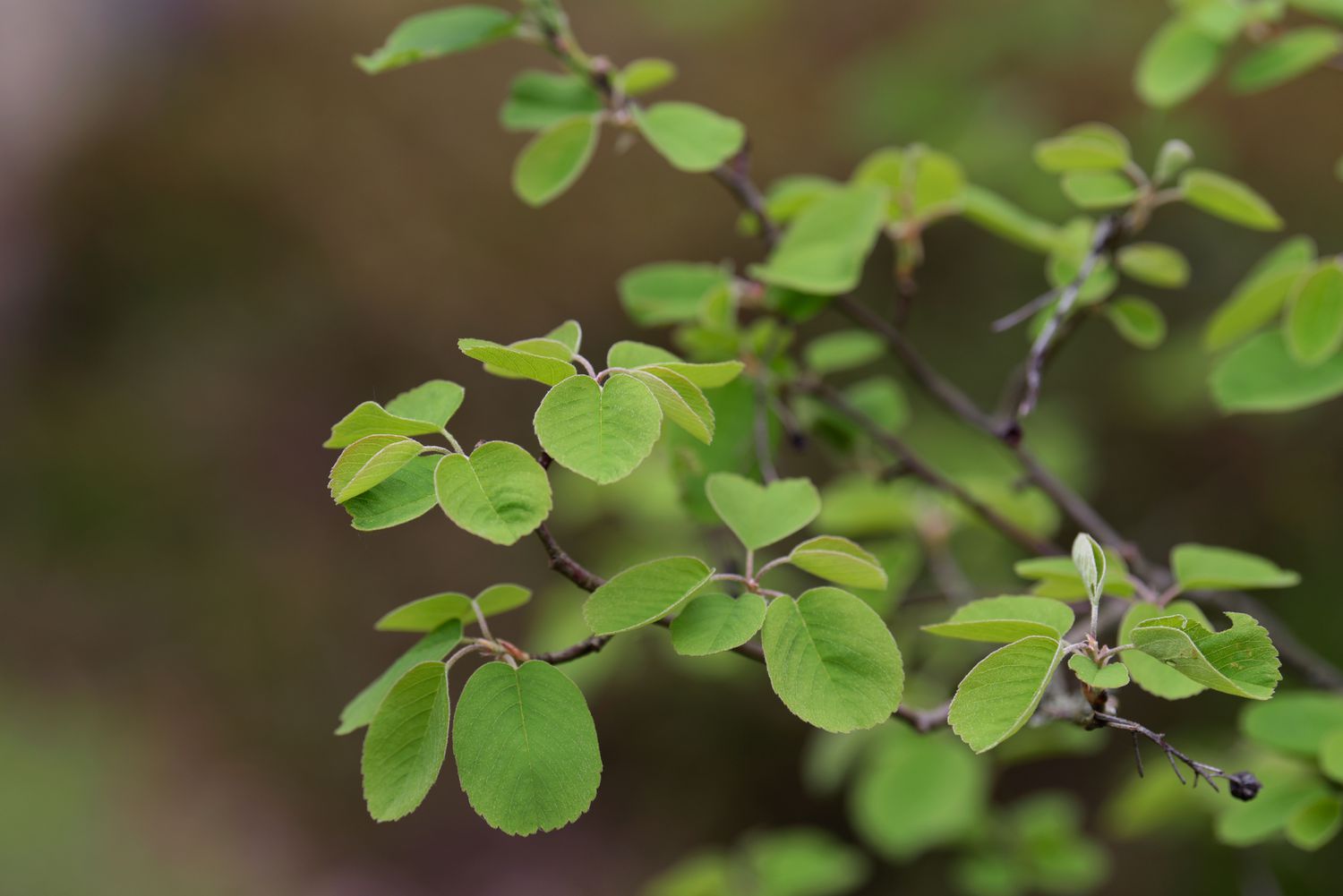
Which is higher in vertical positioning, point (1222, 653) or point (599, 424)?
point (599, 424)

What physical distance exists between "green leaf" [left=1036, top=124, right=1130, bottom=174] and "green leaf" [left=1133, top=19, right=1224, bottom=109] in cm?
18

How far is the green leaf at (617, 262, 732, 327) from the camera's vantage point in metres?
0.93

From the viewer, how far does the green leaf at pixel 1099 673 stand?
0.50 meters

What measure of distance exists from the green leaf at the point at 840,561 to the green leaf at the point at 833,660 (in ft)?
0.08

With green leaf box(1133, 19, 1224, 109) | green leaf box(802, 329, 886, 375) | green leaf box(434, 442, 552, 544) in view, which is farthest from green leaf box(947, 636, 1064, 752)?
green leaf box(1133, 19, 1224, 109)

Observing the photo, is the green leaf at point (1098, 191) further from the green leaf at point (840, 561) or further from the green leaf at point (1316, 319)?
the green leaf at point (840, 561)

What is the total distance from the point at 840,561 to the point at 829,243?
372mm

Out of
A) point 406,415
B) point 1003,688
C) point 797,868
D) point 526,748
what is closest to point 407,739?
point 526,748

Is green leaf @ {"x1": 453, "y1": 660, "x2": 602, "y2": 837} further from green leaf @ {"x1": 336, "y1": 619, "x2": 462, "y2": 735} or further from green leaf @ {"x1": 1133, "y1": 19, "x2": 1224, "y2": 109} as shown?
green leaf @ {"x1": 1133, "y1": 19, "x2": 1224, "y2": 109}

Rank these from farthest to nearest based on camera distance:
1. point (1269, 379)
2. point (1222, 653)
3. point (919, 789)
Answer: point (919, 789)
point (1269, 379)
point (1222, 653)

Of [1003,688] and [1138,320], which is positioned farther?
[1138,320]

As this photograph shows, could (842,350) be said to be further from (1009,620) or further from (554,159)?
(1009,620)

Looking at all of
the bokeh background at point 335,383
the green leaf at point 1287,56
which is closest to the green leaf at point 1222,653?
the green leaf at point 1287,56

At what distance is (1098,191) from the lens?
865mm
